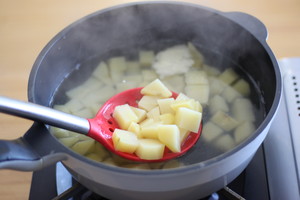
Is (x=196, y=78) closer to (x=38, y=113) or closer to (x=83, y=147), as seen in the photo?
(x=83, y=147)

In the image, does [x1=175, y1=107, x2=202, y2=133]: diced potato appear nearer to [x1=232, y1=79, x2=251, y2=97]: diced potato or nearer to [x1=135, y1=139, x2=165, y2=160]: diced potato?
[x1=135, y1=139, x2=165, y2=160]: diced potato

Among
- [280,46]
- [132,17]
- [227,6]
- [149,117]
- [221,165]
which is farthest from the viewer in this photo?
[227,6]

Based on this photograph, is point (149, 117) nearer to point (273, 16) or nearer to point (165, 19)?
point (165, 19)

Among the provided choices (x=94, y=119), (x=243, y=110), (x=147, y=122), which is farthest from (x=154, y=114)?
(x=243, y=110)

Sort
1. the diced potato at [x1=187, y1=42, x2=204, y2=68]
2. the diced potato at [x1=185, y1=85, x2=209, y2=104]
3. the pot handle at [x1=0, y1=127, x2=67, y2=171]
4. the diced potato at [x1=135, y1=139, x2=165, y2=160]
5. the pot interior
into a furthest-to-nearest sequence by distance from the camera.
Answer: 1. the diced potato at [x1=187, y1=42, x2=204, y2=68]
2. the diced potato at [x1=185, y1=85, x2=209, y2=104]
3. the pot interior
4. the diced potato at [x1=135, y1=139, x2=165, y2=160]
5. the pot handle at [x1=0, y1=127, x2=67, y2=171]

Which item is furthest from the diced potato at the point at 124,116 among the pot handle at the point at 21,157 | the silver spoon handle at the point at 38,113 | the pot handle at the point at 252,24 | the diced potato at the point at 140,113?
the pot handle at the point at 252,24

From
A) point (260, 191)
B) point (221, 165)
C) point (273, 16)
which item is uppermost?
point (221, 165)

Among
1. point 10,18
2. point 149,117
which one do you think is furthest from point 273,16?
point 10,18

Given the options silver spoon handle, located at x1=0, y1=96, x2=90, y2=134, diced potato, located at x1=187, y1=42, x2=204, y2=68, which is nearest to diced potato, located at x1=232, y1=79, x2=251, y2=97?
diced potato, located at x1=187, y1=42, x2=204, y2=68
